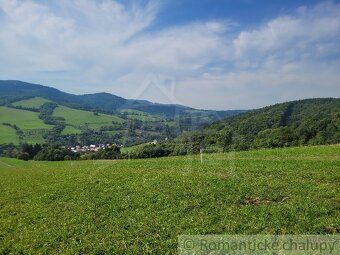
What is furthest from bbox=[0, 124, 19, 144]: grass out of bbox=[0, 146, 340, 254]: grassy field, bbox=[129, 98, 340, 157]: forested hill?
bbox=[0, 146, 340, 254]: grassy field

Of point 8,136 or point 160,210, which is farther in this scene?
point 8,136

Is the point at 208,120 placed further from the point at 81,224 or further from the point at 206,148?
the point at 81,224

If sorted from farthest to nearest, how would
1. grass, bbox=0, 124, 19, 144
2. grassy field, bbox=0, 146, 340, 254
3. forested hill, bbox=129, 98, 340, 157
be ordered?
grass, bbox=0, 124, 19, 144 → forested hill, bbox=129, 98, 340, 157 → grassy field, bbox=0, 146, 340, 254

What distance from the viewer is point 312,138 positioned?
89062 mm

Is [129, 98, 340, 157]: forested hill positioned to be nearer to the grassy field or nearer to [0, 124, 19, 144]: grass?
the grassy field

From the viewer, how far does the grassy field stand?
14.9 m

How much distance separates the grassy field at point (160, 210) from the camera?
49.0ft

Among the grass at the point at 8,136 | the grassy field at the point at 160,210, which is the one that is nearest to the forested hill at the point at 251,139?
the grassy field at the point at 160,210

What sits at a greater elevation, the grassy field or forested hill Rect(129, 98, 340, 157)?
forested hill Rect(129, 98, 340, 157)

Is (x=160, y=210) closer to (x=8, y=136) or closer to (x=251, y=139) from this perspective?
(x=251, y=139)

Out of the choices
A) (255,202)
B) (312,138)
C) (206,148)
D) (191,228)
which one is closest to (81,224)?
(191,228)

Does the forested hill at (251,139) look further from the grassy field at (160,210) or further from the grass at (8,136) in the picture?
the grass at (8,136)

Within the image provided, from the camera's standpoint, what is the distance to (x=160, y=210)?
62.6ft

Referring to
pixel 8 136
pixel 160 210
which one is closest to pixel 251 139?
pixel 160 210
